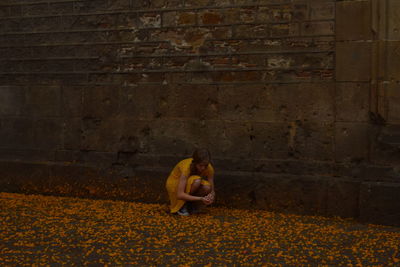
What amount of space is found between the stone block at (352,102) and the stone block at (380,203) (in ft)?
2.61

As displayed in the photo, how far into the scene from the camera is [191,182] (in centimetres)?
586

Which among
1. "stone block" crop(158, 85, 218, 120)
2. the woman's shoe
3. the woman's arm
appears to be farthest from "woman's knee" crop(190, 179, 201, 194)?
"stone block" crop(158, 85, 218, 120)

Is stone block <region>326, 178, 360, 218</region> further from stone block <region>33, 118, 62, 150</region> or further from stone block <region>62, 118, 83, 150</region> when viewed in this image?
stone block <region>33, 118, 62, 150</region>

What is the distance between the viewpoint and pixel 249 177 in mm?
6121

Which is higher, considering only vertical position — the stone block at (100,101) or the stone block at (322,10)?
the stone block at (322,10)

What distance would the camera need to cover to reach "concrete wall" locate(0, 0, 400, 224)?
18.7 feet

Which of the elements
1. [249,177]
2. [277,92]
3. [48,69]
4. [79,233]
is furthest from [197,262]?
[48,69]

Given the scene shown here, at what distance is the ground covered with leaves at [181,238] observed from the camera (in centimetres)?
428

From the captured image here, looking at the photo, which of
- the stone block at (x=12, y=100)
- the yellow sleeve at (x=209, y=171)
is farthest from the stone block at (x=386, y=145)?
the stone block at (x=12, y=100)

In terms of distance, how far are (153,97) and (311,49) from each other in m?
2.12

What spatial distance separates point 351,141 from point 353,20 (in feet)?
4.57

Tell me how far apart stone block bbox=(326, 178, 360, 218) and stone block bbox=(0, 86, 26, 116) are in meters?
4.46

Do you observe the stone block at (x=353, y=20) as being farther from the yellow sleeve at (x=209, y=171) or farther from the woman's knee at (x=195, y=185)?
the woman's knee at (x=195, y=185)

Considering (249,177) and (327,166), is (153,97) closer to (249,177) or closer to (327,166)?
(249,177)
